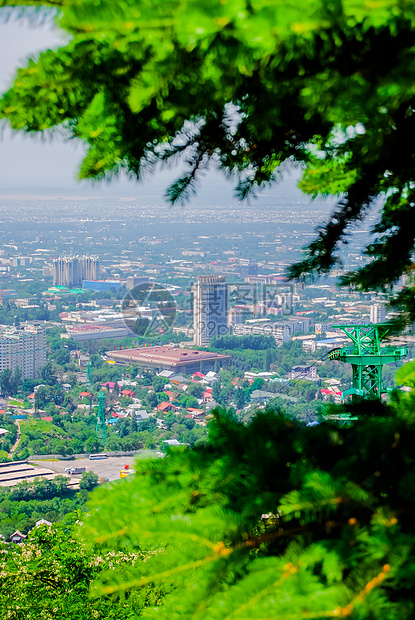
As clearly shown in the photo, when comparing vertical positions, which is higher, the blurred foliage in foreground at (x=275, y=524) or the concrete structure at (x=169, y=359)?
the blurred foliage in foreground at (x=275, y=524)

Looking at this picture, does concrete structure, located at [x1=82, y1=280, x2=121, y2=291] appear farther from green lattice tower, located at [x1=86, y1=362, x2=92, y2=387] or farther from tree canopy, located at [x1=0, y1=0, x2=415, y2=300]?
tree canopy, located at [x1=0, y1=0, x2=415, y2=300]

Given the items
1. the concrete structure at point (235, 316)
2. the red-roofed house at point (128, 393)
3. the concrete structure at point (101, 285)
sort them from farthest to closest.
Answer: the concrete structure at point (101, 285) < the concrete structure at point (235, 316) < the red-roofed house at point (128, 393)

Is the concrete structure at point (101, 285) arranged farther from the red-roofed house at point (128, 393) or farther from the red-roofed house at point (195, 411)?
the red-roofed house at point (195, 411)

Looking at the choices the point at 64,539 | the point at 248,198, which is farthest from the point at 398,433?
the point at 64,539

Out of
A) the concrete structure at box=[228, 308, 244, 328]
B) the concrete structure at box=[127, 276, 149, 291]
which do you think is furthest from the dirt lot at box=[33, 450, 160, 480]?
the concrete structure at box=[127, 276, 149, 291]

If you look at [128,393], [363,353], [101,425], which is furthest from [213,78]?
[128,393]

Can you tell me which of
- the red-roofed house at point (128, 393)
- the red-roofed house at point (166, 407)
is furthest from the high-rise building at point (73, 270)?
the red-roofed house at point (166, 407)
